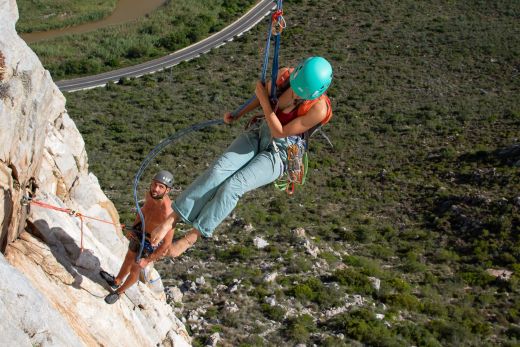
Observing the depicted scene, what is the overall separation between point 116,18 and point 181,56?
15.4 m

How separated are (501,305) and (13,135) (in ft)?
47.4

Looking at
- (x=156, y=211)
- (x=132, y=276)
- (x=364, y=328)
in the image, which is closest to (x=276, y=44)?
(x=156, y=211)

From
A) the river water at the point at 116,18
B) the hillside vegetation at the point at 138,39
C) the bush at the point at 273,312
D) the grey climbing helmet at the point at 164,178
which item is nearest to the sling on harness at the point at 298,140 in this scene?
the grey climbing helmet at the point at 164,178

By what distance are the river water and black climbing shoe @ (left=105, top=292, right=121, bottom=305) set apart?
5453cm

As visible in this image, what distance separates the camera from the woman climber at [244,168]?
7.22 meters

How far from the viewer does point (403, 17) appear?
53.5 m

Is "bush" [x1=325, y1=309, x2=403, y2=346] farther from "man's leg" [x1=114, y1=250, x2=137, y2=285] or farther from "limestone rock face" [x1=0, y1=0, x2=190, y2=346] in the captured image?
"man's leg" [x1=114, y1=250, x2=137, y2=285]

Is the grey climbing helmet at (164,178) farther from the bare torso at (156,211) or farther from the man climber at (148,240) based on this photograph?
the bare torso at (156,211)

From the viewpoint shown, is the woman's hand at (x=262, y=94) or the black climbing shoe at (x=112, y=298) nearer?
the woman's hand at (x=262, y=94)

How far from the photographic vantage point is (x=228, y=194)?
724cm

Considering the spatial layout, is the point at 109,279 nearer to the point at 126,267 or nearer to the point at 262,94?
the point at 126,267

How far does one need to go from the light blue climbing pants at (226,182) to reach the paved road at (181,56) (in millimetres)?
39853

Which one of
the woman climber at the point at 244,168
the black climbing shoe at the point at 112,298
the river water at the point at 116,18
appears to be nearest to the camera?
the woman climber at the point at 244,168

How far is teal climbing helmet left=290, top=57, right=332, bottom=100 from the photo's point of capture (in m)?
6.82
